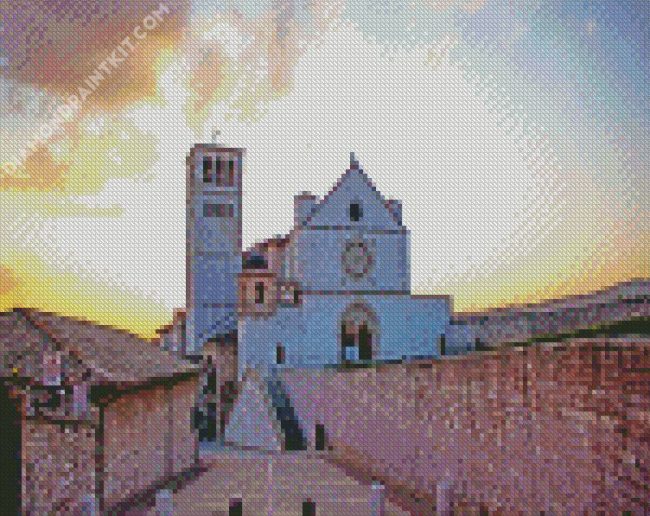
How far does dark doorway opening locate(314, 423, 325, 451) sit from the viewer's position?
32.7m

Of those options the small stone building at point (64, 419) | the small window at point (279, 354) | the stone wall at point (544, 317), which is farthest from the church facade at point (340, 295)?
the small stone building at point (64, 419)

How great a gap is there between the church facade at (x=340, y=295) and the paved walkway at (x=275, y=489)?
14899 millimetres

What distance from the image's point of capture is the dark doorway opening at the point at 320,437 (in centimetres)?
3266

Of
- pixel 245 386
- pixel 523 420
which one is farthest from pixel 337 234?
pixel 523 420

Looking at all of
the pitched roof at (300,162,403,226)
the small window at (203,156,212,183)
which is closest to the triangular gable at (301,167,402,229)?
the pitched roof at (300,162,403,226)

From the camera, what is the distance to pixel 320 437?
108 ft

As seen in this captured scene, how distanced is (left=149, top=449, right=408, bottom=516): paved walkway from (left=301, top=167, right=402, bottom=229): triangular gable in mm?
18710

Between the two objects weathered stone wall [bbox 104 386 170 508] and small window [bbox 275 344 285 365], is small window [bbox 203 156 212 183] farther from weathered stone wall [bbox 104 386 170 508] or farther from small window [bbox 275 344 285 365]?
weathered stone wall [bbox 104 386 170 508]

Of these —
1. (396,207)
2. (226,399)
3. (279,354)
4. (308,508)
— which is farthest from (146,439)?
(396,207)

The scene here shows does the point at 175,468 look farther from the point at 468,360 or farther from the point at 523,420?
the point at 523,420

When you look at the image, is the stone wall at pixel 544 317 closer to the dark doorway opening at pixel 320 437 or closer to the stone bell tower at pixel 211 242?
the dark doorway opening at pixel 320 437

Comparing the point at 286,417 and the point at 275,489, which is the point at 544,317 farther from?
the point at 275,489

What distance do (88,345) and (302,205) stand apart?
94.6ft

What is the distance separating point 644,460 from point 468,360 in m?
6.22
